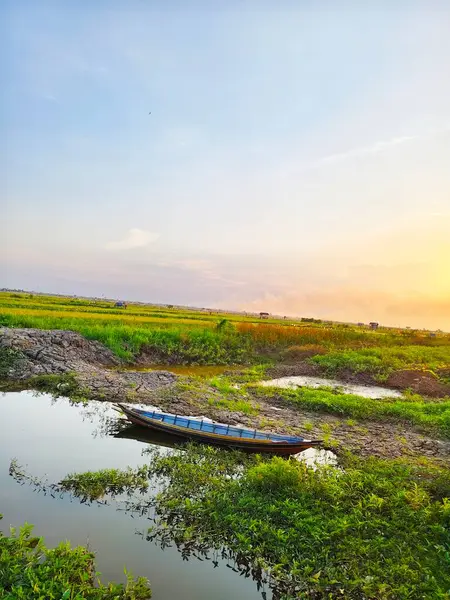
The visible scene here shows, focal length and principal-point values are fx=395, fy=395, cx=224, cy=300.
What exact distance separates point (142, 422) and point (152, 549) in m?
5.14

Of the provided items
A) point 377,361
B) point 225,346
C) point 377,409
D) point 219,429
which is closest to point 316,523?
point 219,429

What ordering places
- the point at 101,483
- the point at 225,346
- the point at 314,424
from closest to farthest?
the point at 101,483 → the point at 314,424 → the point at 225,346

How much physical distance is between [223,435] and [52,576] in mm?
5624

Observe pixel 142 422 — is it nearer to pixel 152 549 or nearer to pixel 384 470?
pixel 152 549

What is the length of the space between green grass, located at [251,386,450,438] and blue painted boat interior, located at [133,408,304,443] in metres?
4.15

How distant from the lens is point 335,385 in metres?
A: 20.3

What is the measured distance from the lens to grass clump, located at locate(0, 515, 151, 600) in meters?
4.76

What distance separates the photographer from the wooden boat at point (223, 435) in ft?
31.7

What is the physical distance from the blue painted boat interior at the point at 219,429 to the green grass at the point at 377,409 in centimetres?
415

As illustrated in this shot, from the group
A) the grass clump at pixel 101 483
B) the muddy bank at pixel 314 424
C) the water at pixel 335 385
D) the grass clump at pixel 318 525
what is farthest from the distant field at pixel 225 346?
the grass clump at pixel 101 483

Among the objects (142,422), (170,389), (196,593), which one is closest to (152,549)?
(196,593)

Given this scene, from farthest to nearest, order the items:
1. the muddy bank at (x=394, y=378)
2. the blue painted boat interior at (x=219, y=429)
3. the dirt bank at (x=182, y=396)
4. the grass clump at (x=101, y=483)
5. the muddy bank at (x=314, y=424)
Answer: the muddy bank at (x=394, y=378) < the dirt bank at (x=182, y=396) < the muddy bank at (x=314, y=424) < the blue painted boat interior at (x=219, y=429) < the grass clump at (x=101, y=483)

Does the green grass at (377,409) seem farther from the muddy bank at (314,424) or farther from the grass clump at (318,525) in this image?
the grass clump at (318,525)

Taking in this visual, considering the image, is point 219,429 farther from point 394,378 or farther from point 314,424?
point 394,378
